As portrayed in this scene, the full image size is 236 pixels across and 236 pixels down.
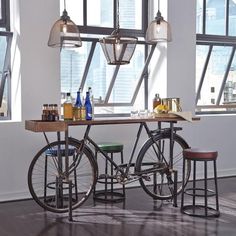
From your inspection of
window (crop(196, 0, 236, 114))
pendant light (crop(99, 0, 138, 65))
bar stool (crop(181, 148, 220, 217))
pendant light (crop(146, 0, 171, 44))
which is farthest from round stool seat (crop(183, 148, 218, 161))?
window (crop(196, 0, 236, 114))

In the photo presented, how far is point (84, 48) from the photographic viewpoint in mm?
4957

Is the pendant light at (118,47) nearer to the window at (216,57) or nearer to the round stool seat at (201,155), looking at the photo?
the round stool seat at (201,155)

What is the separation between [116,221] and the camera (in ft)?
12.0

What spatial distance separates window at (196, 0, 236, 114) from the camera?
18.8 feet

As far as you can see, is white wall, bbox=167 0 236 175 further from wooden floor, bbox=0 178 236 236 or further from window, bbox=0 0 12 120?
window, bbox=0 0 12 120

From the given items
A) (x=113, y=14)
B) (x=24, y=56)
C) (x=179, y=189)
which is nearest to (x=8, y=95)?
(x=24, y=56)

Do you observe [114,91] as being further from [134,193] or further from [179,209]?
[179,209]

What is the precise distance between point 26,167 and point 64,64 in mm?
1309

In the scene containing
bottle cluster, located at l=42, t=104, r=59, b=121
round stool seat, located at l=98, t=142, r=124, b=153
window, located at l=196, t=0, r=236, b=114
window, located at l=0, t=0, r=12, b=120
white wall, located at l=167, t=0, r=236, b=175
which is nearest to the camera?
bottle cluster, located at l=42, t=104, r=59, b=121

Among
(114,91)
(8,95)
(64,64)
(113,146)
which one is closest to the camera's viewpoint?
(113,146)

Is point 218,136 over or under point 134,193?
over

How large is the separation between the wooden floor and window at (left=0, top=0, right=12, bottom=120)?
1.06 metres

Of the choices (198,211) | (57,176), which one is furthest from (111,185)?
(198,211)

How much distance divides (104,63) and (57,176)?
183 cm
